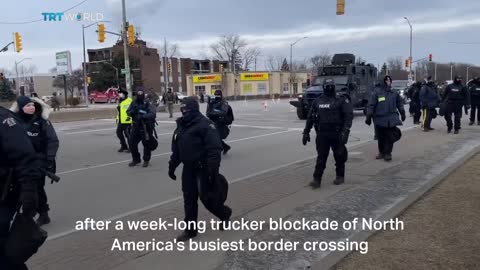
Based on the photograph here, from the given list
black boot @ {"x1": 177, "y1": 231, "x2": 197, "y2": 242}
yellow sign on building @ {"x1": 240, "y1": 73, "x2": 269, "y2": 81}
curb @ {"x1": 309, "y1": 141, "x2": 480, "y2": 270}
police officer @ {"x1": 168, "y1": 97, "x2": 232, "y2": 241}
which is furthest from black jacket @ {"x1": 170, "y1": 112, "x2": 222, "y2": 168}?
yellow sign on building @ {"x1": 240, "y1": 73, "x2": 269, "y2": 81}

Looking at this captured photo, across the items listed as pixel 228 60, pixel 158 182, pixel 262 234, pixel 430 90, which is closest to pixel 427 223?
pixel 262 234

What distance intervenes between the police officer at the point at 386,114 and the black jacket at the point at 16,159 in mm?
8136

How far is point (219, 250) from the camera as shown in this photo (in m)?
5.03

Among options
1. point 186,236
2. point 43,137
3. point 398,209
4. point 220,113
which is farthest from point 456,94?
point 43,137

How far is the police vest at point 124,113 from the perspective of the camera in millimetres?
11766

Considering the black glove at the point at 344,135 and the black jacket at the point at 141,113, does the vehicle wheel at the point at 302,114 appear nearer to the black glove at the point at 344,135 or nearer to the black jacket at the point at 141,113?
the black jacket at the point at 141,113

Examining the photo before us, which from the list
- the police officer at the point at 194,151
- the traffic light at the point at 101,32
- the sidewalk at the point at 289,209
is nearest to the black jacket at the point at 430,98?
the sidewalk at the point at 289,209

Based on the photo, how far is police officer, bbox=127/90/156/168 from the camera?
10547 mm

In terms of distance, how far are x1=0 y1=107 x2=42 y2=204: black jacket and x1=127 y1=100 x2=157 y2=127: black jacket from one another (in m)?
7.19

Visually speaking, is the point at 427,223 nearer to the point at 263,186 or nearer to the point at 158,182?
the point at 263,186

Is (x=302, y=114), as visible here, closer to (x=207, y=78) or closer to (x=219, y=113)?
(x=219, y=113)

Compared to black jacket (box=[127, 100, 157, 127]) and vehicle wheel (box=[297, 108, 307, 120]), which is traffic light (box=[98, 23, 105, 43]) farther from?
black jacket (box=[127, 100, 157, 127])

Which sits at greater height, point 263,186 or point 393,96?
point 393,96

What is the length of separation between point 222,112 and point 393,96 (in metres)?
3.88
